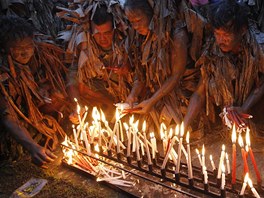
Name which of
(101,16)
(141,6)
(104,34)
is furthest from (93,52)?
(141,6)

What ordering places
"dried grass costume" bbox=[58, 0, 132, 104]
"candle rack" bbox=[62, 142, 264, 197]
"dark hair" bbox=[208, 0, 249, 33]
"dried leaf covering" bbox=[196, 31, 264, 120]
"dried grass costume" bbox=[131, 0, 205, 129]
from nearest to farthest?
"candle rack" bbox=[62, 142, 264, 197]
"dark hair" bbox=[208, 0, 249, 33]
"dried leaf covering" bbox=[196, 31, 264, 120]
"dried grass costume" bbox=[131, 0, 205, 129]
"dried grass costume" bbox=[58, 0, 132, 104]

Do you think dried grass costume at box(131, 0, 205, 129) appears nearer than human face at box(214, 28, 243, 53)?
No

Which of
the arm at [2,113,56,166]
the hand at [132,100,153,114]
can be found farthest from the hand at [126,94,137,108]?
the arm at [2,113,56,166]

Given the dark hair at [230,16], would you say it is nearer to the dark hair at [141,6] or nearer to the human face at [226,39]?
the human face at [226,39]

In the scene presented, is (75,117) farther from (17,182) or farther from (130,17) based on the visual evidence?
(130,17)

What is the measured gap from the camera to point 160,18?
3.16m

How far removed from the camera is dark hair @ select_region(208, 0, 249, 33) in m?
2.67

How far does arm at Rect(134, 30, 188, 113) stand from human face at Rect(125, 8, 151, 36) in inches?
12.1

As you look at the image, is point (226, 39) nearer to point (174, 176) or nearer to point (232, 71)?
point (232, 71)

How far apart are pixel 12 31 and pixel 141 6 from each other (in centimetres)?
128

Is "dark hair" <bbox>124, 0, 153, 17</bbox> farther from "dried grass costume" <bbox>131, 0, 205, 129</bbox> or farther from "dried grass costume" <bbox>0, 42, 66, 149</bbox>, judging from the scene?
"dried grass costume" <bbox>0, 42, 66, 149</bbox>

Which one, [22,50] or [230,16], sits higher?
[230,16]

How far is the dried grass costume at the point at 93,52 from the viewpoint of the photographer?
356 cm

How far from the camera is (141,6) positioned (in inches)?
123
